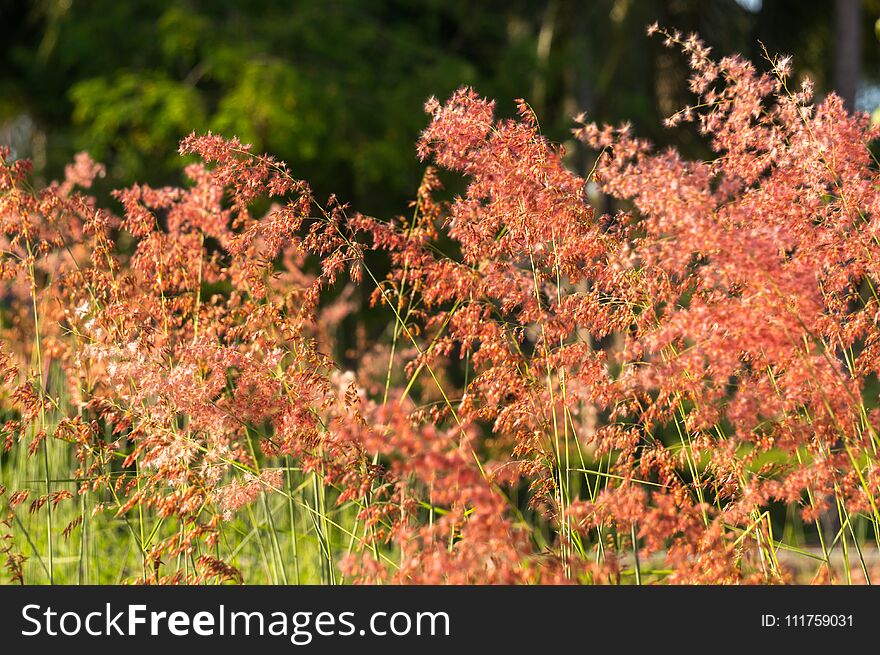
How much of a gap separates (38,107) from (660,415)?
615 inches

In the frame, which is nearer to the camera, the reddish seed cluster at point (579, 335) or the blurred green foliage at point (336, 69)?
the reddish seed cluster at point (579, 335)

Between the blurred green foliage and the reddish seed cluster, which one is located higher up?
the blurred green foliage

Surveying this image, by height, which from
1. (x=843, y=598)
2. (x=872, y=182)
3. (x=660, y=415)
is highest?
(x=872, y=182)

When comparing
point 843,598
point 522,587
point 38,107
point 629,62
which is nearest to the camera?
point 522,587

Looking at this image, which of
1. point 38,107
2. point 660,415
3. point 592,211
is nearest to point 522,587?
point 660,415

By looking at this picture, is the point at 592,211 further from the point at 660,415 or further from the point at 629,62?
the point at 629,62

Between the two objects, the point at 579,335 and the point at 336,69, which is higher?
the point at 336,69

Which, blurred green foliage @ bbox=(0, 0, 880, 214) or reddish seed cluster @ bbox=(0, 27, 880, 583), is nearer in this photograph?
reddish seed cluster @ bbox=(0, 27, 880, 583)

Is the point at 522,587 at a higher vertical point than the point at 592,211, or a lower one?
lower

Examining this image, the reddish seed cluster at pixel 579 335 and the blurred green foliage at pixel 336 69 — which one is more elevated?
the blurred green foliage at pixel 336 69

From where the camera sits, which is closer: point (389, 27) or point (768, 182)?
point (768, 182)

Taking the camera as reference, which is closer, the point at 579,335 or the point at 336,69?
the point at 579,335

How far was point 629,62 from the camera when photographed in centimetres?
1407

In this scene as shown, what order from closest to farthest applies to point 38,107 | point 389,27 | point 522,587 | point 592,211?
point 522,587 < point 592,211 < point 389,27 < point 38,107
